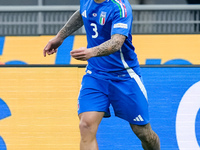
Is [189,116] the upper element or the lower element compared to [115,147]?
upper

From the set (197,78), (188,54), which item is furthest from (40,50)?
(197,78)

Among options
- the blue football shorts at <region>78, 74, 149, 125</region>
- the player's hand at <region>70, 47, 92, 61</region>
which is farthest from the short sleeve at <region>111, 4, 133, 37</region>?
the blue football shorts at <region>78, 74, 149, 125</region>

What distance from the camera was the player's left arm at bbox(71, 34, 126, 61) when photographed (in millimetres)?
3719

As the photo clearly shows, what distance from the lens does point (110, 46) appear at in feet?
12.8

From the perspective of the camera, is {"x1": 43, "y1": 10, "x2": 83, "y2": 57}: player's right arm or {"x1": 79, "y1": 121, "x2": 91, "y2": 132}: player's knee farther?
{"x1": 43, "y1": 10, "x2": 83, "y2": 57}: player's right arm

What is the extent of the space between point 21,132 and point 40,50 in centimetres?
293

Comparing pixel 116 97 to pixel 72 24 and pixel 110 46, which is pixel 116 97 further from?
pixel 72 24

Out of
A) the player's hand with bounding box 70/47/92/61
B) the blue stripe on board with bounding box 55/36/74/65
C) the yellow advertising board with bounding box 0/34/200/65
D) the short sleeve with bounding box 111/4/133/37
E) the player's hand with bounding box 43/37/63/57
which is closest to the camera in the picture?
the player's hand with bounding box 70/47/92/61

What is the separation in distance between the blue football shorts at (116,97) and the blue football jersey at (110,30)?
0.08 m

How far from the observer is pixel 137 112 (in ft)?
14.5

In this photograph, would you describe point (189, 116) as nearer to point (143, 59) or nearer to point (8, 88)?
point (8, 88)

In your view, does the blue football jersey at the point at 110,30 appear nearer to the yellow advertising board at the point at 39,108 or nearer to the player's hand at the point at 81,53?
the player's hand at the point at 81,53

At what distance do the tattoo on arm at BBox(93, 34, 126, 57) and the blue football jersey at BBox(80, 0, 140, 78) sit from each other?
0.15ft

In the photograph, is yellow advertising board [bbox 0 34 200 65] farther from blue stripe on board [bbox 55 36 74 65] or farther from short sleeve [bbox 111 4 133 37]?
short sleeve [bbox 111 4 133 37]
